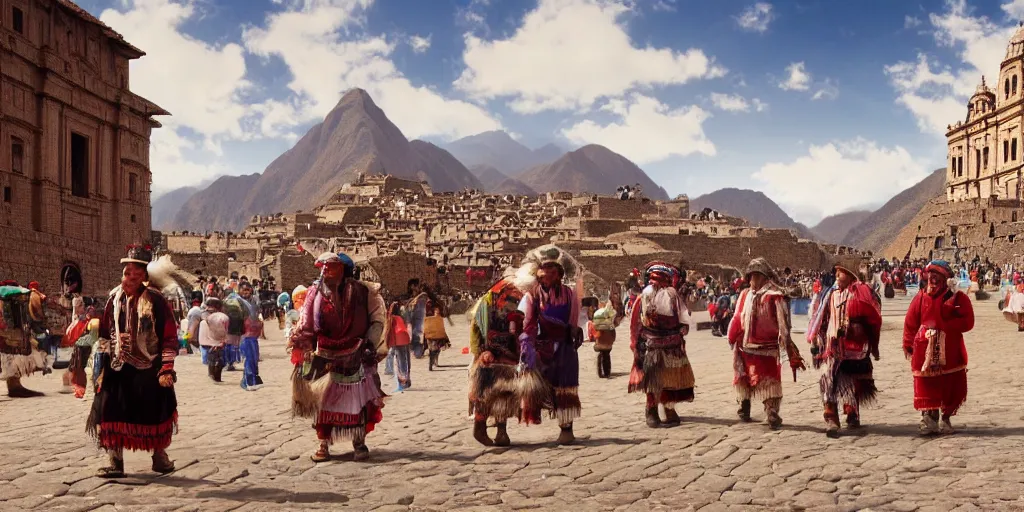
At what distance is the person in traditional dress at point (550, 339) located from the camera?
6.98 m

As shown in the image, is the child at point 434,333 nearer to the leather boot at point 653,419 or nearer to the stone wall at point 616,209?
the leather boot at point 653,419

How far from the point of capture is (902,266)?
45.2 meters

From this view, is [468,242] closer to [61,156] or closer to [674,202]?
[61,156]

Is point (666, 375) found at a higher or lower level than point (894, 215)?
lower

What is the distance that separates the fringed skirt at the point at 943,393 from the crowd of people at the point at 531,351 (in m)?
0.01

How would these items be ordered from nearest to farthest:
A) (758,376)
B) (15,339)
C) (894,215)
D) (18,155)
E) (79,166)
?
(758,376)
(15,339)
(18,155)
(79,166)
(894,215)

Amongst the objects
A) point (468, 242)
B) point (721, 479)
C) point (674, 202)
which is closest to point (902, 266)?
point (468, 242)

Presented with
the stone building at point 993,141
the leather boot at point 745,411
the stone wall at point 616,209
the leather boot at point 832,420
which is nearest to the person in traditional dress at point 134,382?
the leather boot at point 745,411

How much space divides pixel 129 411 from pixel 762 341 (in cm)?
522

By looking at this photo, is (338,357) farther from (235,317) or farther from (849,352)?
(235,317)

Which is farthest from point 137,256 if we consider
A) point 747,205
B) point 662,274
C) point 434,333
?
point 747,205

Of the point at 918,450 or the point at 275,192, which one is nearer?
the point at 918,450

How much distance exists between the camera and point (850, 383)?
Result: 7.09 meters

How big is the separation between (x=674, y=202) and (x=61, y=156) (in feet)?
211
